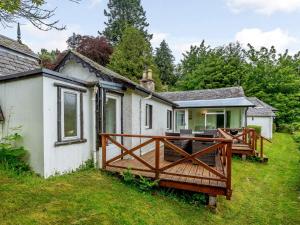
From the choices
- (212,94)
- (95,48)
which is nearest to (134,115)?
(212,94)

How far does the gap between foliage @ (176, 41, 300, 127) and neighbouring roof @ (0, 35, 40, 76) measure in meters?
27.7

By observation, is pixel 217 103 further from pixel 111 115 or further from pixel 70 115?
pixel 70 115

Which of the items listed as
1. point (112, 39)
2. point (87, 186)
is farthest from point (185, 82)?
point (87, 186)

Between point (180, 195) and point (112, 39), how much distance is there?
35.7 meters

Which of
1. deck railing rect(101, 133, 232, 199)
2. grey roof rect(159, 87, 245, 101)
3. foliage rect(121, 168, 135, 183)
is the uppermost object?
grey roof rect(159, 87, 245, 101)

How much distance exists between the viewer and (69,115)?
592 cm

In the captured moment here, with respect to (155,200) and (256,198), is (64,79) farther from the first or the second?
(256,198)

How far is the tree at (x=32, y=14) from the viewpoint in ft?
11.9

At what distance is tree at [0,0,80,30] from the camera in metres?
3.62

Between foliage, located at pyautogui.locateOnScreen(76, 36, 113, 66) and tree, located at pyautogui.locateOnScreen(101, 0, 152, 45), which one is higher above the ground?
tree, located at pyautogui.locateOnScreen(101, 0, 152, 45)

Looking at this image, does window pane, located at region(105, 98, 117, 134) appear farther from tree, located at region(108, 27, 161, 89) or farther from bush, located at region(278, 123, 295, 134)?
bush, located at region(278, 123, 295, 134)

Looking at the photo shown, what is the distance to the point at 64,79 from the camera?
18.5 feet

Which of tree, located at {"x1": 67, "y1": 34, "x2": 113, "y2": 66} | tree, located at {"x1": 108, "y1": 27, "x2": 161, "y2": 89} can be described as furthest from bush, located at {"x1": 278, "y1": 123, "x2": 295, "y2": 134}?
tree, located at {"x1": 67, "y1": 34, "x2": 113, "y2": 66}

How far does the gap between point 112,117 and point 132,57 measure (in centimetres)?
2376
